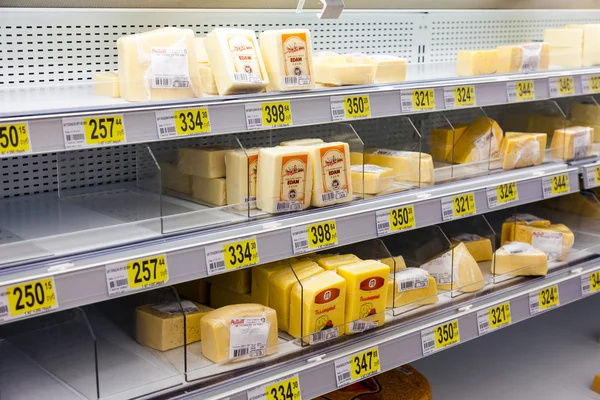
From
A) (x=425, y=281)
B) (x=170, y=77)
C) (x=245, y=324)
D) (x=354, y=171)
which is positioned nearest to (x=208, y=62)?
(x=170, y=77)

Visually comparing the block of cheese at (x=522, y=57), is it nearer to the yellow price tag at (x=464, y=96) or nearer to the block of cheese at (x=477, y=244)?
the yellow price tag at (x=464, y=96)

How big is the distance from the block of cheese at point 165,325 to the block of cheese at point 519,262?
1.18 m

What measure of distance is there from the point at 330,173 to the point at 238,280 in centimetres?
41

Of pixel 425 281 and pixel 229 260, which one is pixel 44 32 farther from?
pixel 425 281

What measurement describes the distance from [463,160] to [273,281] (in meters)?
1.01

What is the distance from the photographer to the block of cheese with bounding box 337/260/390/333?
6.84 feet

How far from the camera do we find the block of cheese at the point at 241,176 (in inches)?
77.4

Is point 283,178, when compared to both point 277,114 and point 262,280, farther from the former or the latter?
point 262,280

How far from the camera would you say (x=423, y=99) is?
2.27 meters

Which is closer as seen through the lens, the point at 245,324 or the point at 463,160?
the point at 245,324

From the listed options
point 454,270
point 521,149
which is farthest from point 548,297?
point 521,149

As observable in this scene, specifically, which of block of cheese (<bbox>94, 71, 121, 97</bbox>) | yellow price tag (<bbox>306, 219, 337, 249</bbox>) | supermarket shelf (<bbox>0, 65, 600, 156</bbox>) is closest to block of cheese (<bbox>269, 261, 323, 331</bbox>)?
yellow price tag (<bbox>306, 219, 337, 249</bbox>)

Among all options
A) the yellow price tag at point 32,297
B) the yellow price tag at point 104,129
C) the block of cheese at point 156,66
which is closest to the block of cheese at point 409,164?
the block of cheese at point 156,66

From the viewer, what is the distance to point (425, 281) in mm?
2363
